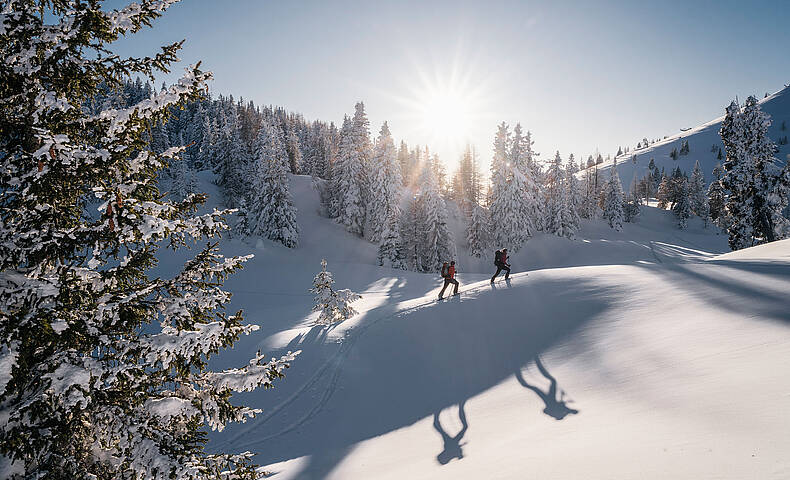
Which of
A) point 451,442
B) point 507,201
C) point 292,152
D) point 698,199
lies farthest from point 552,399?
point 698,199

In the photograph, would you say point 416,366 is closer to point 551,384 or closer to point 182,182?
point 551,384

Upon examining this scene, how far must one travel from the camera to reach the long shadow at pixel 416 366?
9.09m

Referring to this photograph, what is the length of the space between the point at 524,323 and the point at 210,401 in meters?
10.7

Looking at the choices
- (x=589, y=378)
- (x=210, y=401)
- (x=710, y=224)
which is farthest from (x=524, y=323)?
(x=710, y=224)

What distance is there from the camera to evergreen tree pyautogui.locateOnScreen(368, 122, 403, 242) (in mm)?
44938

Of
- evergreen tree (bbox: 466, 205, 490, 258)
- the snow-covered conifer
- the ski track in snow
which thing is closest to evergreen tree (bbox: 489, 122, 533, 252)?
evergreen tree (bbox: 466, 205, 490, 258)

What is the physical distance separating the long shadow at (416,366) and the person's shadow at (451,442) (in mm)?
33

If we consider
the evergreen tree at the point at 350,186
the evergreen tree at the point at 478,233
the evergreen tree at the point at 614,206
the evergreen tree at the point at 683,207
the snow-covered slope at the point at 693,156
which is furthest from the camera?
the snow-covered slope at the point at 693,156

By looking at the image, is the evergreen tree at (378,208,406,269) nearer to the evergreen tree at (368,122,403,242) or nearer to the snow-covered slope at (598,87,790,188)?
the evergreen tree at (368,122,403,242)

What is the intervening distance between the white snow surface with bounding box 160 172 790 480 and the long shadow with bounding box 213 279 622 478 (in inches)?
2.3

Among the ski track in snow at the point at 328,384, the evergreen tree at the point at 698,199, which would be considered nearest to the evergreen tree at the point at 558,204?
the ski track in snow at the point at 328,384

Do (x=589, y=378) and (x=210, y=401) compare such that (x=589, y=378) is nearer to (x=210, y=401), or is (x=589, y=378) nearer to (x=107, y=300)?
(x=210, y=401)

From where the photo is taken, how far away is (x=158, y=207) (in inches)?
142

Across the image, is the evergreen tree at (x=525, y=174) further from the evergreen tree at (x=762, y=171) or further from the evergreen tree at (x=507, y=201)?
the evergreen tree at (x=762, y=171)
